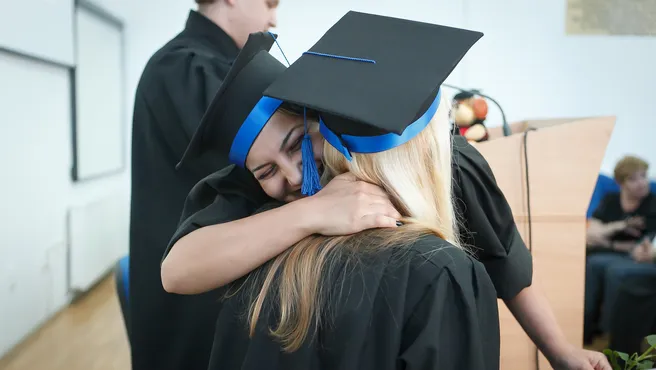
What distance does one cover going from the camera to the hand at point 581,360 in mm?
1001

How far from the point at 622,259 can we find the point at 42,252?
3.49 meters

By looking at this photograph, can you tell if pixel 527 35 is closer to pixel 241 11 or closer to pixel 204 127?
pixel 241 11

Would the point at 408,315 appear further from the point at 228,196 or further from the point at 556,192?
the point at 556,192

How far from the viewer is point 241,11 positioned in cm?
158

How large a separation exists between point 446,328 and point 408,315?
5 centimetres

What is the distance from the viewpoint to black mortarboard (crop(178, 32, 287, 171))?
867mm

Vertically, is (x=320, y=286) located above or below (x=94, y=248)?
above

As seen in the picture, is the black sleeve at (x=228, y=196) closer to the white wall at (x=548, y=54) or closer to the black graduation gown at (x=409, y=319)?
the black graduation gown at (x=409, y=319)

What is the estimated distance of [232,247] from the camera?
80 cm

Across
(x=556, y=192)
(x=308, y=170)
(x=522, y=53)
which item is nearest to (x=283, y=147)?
(x=308, y=170)

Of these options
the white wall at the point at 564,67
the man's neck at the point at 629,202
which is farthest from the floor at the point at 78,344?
the white wall at the point at 564,67

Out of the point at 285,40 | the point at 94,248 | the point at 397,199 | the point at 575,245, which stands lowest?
the point at 94,248

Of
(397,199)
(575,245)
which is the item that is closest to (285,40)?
(575,245)

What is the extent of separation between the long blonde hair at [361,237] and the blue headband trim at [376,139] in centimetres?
1
